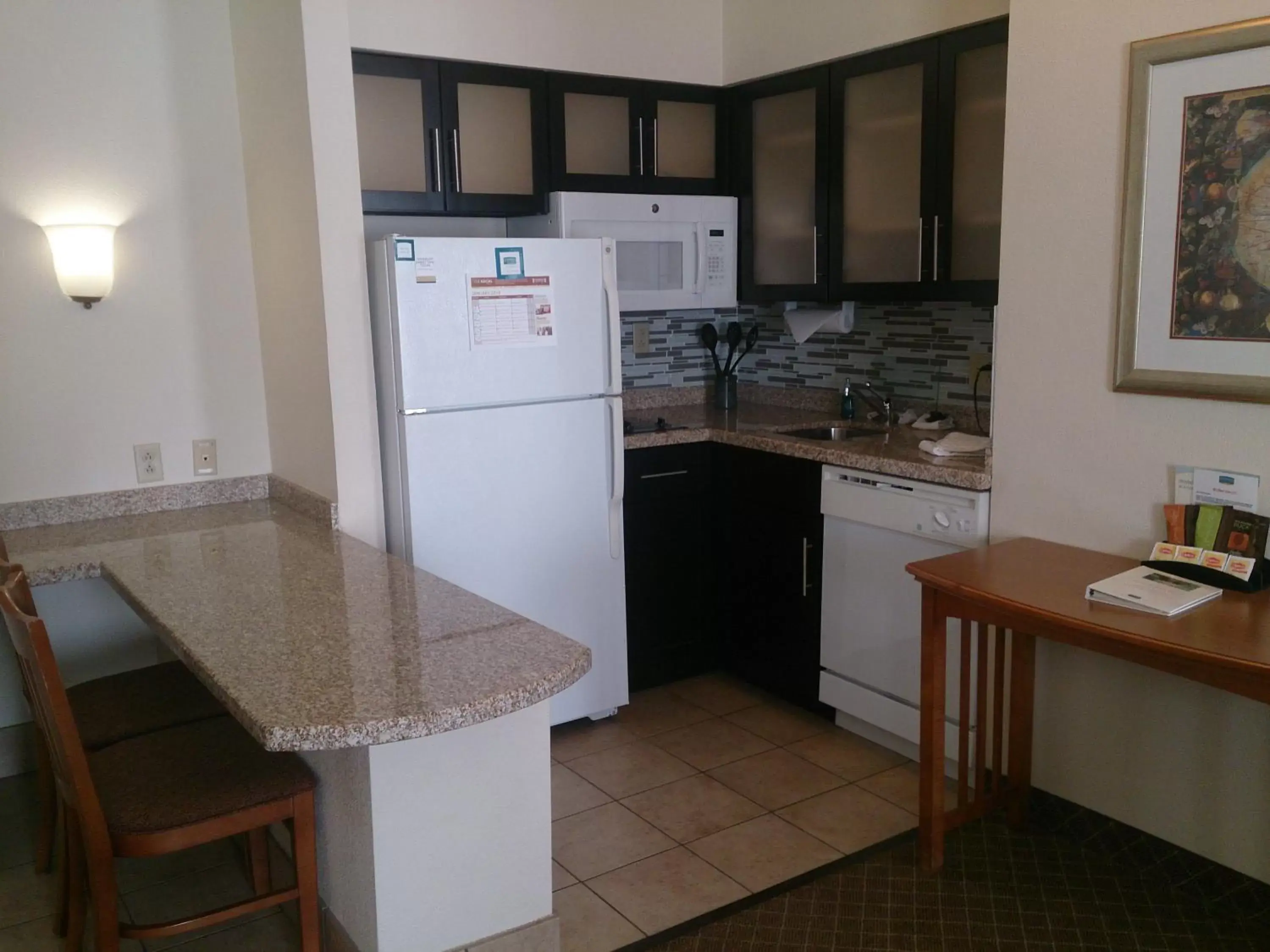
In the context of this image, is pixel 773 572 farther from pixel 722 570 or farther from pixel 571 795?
pixel 571 795

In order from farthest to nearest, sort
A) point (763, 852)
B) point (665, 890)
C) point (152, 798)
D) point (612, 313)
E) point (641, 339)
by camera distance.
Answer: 1. point (641, 339)
2. point (612, 313)
3. point (763, 852)
4. point (665, 890)
5. point (152, 798)

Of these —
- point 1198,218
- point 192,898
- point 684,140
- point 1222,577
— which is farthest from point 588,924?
point 684,140

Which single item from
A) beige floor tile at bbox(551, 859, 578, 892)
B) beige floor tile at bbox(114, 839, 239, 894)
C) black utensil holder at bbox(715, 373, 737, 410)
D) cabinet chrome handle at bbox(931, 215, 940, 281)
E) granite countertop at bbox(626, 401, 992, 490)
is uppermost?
cabinet chrome handle at bbox(931, 215, 940, 281)

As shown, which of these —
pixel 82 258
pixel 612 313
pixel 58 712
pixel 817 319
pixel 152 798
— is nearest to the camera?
pixel 58 712

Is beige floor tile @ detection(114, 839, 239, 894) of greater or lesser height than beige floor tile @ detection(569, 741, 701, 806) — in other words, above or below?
below

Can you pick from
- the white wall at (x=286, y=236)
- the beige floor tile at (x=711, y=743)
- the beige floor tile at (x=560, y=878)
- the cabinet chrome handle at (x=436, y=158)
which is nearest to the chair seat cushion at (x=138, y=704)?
the white wall at (x=286, y=236)

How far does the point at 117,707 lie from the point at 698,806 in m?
1.50

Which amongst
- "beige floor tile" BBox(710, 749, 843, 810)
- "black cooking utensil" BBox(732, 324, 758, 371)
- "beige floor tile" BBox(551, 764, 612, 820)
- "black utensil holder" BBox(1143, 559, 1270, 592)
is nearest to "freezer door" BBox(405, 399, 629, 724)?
"beige floor tile" BBox(551, 764, 612, 820)

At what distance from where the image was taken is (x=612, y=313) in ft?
10.8

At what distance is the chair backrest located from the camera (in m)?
1.85

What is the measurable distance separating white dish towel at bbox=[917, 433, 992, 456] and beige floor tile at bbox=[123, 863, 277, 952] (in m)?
2.09

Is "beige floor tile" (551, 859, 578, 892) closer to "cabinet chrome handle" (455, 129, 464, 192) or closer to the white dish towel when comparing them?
the white dish towel

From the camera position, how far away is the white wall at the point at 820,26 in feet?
10.5

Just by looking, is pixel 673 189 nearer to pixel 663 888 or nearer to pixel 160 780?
pixel 663 888
